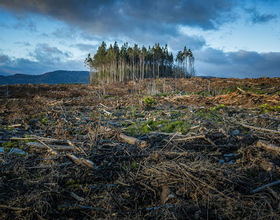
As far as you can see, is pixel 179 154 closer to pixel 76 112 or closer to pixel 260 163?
pixel 260 163

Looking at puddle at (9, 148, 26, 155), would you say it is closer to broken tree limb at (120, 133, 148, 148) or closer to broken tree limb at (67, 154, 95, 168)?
broken tree limb at (67, 154, 95, 168)

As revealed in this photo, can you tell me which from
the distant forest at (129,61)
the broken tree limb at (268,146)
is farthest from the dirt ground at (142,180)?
the distant forest at (129,61)

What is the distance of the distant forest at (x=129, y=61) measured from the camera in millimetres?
53719

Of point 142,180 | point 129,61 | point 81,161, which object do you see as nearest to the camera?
point 142,180

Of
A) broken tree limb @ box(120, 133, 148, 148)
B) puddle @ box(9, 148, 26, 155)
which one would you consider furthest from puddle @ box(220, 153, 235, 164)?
puddle @ box(9, 148, 26, 155)

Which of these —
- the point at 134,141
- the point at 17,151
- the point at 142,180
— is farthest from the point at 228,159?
the point at 17,151

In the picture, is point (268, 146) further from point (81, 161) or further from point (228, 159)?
point (81, 161)

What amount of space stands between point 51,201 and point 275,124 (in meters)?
6.36

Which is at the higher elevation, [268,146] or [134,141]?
[268,146]

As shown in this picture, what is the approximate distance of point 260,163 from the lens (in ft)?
10.3

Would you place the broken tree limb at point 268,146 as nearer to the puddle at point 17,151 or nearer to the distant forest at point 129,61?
the puddle at point 17,151

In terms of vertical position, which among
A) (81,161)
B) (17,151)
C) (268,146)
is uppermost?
(268,146)

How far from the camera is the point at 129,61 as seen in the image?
59062 mm

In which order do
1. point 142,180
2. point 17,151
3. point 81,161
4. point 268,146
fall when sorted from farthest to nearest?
point 17,151 < point 268,146 < point 81,161 < point 142,180
